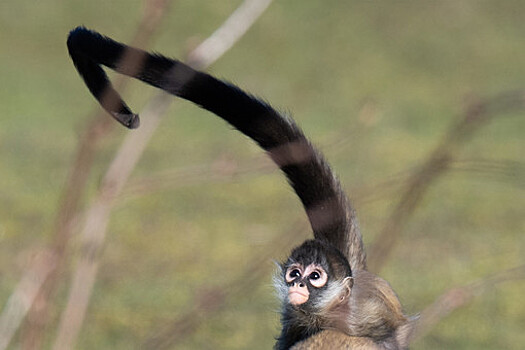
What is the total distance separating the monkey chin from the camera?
7.10 ft

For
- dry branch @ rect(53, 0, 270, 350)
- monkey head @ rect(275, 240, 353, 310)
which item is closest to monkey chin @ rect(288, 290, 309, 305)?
monkey head @ rect(275, 240, 353, 310)

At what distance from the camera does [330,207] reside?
2.41m

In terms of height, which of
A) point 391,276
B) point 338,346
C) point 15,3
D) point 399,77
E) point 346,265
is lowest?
point 338,346

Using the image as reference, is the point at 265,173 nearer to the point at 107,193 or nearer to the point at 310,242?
the point at 310,242

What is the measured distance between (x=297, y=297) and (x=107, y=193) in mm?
687

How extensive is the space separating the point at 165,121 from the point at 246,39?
2716 millimetres

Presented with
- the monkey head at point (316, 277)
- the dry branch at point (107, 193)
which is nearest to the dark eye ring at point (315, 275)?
the monkey head at point (316, 277)

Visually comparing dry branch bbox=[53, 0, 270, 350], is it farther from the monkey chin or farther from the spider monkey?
the monkey chin

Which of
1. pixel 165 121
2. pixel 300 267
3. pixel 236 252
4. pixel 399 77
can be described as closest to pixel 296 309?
pixel 300 267

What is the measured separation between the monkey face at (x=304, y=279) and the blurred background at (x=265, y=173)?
0.11 meters

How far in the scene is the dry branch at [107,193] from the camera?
59.1 inches

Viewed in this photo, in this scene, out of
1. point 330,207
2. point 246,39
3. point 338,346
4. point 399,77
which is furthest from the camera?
point 246,39

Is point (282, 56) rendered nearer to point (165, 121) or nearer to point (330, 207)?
point (165, 121)

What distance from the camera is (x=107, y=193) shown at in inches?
61.6
